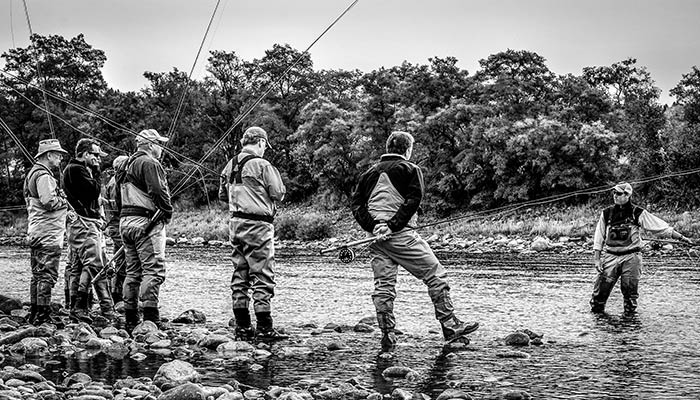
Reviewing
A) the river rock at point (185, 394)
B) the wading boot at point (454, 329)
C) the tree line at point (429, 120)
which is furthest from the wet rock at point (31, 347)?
the tree line at point (429, 120)

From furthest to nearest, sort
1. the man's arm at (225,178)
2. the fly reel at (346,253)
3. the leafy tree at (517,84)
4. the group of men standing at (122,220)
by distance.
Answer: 1. the leafy tree at (517,84)
2. the group of men standing at (122,220)
3. the fly reel at (346,253)
4. the man's arm at (225,178)

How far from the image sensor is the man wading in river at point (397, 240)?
754cm

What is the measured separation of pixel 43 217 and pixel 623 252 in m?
7.68

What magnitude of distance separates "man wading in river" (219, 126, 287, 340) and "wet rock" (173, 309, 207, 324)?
1.55 m

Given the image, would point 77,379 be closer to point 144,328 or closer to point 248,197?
point 144,328

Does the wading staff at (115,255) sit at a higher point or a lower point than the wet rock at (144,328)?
higher

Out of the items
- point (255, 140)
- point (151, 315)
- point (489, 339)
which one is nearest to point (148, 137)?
point (255, 140)

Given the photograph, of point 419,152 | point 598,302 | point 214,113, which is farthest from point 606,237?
point 214,113

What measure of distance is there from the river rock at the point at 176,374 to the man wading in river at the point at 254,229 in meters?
1.84

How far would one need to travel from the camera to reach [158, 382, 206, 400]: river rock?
4.92m

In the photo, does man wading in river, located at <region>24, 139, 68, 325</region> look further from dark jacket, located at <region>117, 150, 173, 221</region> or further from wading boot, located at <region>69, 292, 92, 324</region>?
dark jacket, located at <region>117, 150, 173, 221</region>

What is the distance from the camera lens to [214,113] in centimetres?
6034

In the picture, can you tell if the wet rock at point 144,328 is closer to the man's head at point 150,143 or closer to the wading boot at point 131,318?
the wading boot at point 131,318

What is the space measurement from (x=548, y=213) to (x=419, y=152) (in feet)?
33.7
